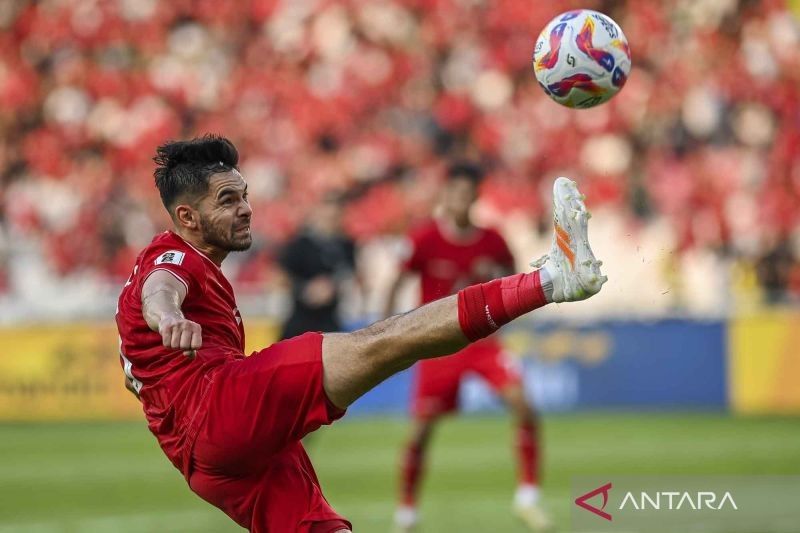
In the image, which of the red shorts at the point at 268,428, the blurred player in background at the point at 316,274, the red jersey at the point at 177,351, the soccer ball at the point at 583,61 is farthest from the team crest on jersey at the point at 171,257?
the blurred player in background at the point at 316,274

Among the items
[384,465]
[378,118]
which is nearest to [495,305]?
[384,465]

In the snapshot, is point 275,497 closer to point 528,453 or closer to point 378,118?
point 528,453

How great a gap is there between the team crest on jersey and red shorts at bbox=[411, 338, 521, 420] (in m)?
4.43

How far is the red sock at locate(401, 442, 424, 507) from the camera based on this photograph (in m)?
9.06

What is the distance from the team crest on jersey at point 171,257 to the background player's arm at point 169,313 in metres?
0.09

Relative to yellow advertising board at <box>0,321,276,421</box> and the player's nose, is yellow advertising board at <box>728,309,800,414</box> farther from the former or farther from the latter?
the player's nose

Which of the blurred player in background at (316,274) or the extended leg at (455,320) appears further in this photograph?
the blurred player in background at (316,274)

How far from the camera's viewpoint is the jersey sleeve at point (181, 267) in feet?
17.2

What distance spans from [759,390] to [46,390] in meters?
9.39

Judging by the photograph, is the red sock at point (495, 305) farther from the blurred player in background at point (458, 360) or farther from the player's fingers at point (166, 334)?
the blurred player in background at point (458, 360)

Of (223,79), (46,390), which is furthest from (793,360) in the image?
(223,79)

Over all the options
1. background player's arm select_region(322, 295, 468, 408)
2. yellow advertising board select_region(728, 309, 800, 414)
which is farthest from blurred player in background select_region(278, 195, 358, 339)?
background player's arm select_region(322, 295, 468, 408)

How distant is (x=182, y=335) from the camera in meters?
4.67

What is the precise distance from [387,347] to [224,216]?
3.31 feet
